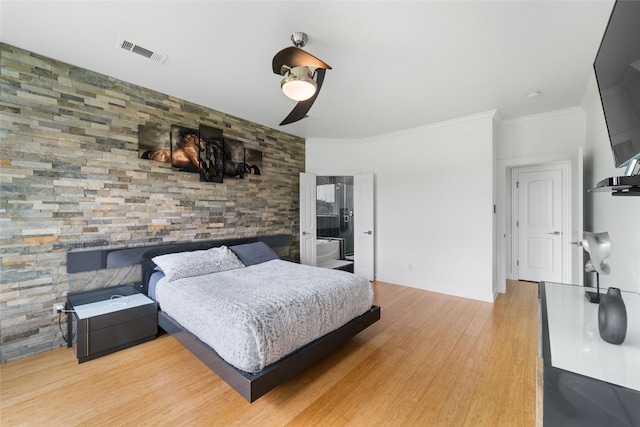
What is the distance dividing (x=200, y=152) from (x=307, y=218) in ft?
7.04

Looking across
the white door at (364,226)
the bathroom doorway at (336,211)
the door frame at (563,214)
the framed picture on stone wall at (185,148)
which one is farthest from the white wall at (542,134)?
the framed picture on stone wall at (185,148)

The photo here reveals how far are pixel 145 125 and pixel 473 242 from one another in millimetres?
4596

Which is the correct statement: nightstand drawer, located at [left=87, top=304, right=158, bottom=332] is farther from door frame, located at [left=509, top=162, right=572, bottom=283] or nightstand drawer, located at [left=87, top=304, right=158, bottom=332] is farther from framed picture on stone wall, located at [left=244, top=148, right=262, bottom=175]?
door frame, located at [left=509, top=162, right=572, bottom=283]

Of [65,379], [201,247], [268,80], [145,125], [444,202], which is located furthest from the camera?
[444,202]

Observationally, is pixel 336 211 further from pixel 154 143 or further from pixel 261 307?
pixel 261 307

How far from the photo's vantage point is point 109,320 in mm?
2389

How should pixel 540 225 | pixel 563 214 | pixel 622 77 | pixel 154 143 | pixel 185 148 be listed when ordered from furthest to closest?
1. pixel 540 225
2. pixel 563 214
3. pixel 185 148
4. pixel 154 143
5. pixel 622 77

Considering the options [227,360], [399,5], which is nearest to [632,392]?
[227,360]

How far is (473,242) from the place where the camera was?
3898 mm

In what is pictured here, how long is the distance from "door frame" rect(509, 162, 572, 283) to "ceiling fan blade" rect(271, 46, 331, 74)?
4.19 metres

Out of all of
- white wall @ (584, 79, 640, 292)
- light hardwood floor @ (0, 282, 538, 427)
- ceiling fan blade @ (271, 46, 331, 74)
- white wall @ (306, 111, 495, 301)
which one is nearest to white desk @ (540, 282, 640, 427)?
white wall @ (584, 79, 640, 292)

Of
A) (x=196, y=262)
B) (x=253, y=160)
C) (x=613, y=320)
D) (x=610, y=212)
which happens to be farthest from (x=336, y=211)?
(x=613, y=320)

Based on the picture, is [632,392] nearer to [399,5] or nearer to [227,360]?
[227,360]

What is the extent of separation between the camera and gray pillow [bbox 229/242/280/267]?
11.6 feet
